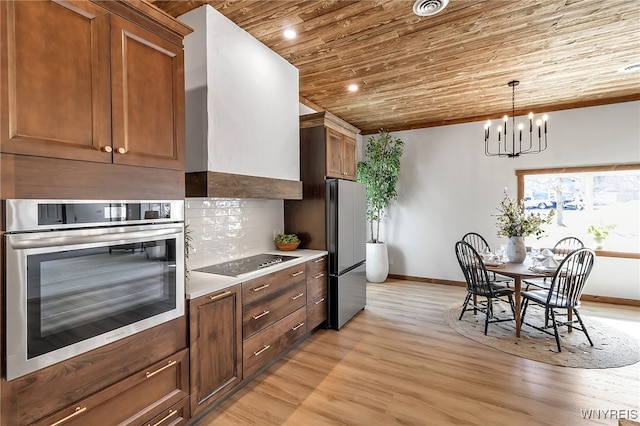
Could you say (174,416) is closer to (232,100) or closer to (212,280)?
(212,280)

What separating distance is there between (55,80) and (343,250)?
9.64ft

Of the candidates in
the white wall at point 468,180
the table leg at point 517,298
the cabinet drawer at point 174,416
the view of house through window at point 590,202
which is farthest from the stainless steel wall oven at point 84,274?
the view of house through window at point 590,202

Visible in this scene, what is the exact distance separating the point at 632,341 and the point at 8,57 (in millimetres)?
5299

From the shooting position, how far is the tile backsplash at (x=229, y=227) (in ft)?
8.98

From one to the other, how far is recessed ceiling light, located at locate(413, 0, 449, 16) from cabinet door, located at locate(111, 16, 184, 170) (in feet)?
5.64

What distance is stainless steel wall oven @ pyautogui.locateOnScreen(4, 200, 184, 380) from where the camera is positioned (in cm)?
123

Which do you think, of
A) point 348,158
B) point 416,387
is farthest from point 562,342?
point 348,158

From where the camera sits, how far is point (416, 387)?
8.07 ft

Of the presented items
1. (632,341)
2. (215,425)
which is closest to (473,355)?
(632,341)

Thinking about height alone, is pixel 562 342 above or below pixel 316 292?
below

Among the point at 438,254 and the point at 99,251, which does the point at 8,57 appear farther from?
the point at 438,254

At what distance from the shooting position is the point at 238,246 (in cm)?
322

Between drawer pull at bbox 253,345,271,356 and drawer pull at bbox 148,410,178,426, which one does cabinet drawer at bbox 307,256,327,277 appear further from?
drawer pull at bbox 148,410,178,426

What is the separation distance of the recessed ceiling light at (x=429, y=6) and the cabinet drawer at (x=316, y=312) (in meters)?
2.80
